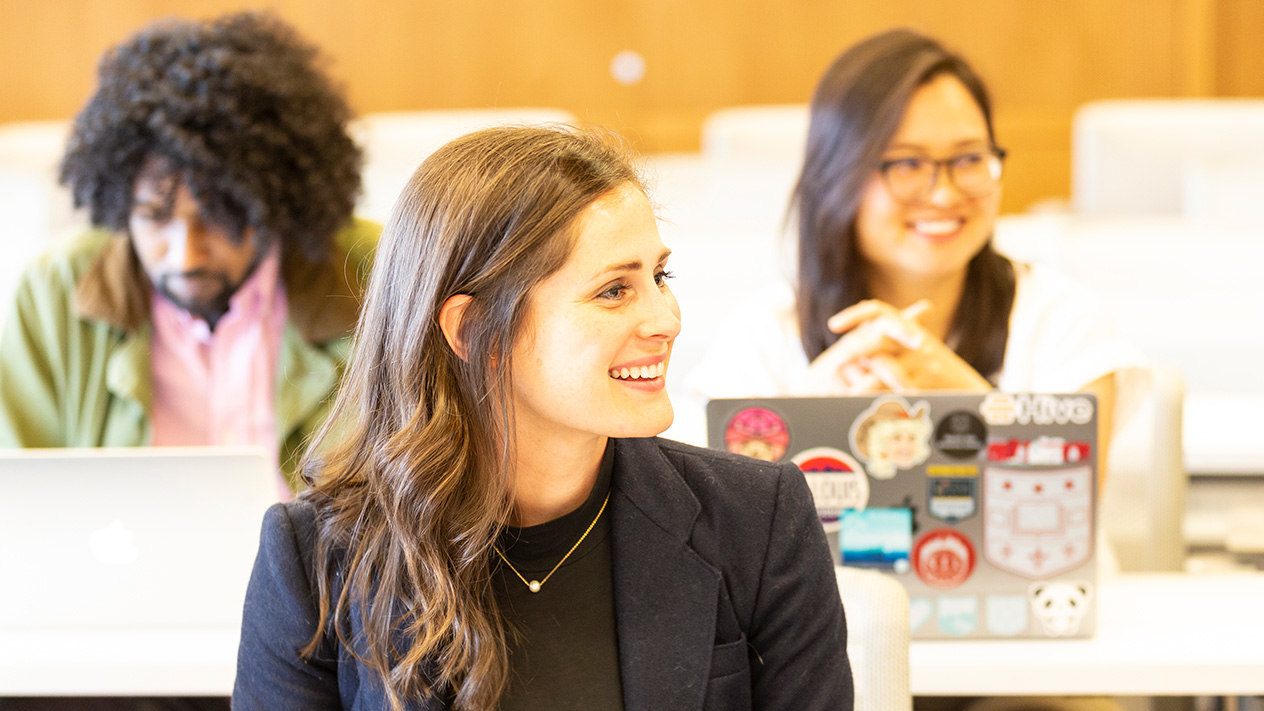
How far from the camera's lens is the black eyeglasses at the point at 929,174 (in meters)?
1.70

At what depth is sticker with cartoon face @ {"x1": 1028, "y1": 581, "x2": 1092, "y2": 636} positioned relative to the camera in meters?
1.27

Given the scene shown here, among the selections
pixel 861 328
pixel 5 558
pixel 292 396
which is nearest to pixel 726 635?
pixel 861 328

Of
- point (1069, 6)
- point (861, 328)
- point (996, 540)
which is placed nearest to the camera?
point (996, 540)

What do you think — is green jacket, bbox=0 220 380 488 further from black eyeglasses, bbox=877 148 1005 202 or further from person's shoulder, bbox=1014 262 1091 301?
person's shoulder, bbox=1014 262 1091 301

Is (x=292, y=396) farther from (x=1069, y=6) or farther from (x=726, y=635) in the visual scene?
(x=1069, y=6)

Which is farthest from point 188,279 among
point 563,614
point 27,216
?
point 27,216

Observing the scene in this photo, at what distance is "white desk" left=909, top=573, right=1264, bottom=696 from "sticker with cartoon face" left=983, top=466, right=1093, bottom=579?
→ 89mm

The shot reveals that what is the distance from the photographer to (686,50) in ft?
14.8

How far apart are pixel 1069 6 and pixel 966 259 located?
10.3ft

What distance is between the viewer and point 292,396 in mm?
1902

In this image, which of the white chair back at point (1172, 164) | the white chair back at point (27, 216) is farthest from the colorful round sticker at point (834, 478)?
the white chair back at point (27, 216)

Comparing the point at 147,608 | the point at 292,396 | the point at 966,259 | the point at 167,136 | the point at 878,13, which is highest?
the point at 878,13

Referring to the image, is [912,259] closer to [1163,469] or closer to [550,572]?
[1163,469]

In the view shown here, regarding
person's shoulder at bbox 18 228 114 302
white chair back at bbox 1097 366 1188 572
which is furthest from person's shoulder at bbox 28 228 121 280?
white chair back at bbox 1097 366 1188 572
